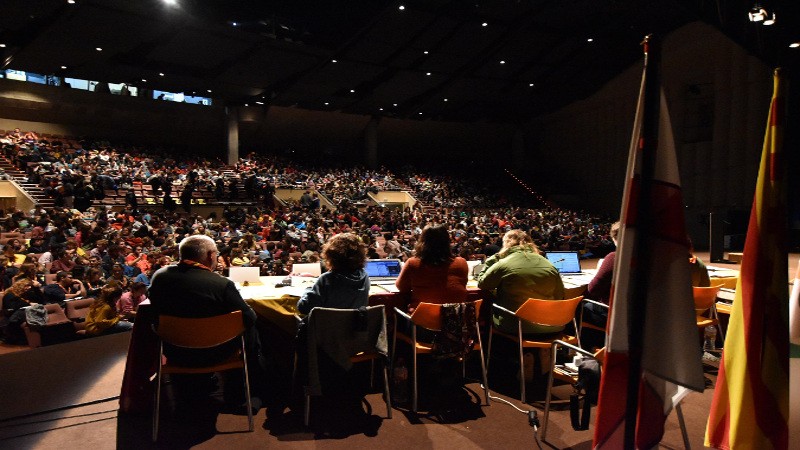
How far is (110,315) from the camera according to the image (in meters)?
4.59

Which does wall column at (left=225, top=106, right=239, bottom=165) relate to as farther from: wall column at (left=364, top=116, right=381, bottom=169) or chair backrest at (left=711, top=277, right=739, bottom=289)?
chair backrest at (left=711, top=277, right=739, bottom=289)

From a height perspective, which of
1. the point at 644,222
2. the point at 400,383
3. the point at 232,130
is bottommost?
the point at 400,383

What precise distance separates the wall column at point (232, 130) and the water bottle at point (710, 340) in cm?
1887

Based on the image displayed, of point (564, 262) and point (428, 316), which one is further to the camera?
point (564, 262)

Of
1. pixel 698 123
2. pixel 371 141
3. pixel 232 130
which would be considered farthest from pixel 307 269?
pixel 371 141

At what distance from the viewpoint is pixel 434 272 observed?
3295 mm

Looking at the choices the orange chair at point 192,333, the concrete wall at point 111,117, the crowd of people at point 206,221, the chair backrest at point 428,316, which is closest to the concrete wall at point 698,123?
the crowd of people at point 206,221

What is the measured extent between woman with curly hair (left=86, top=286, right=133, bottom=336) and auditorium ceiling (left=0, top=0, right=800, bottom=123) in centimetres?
1079

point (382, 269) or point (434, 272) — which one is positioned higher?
point (434, 272)

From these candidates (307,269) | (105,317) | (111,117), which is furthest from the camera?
(111,117)

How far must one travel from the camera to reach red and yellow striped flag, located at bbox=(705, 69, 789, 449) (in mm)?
1288

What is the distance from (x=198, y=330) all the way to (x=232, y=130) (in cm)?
1907

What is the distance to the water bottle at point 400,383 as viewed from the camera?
10.9 ft

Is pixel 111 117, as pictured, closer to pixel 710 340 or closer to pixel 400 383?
pixel 400 383
